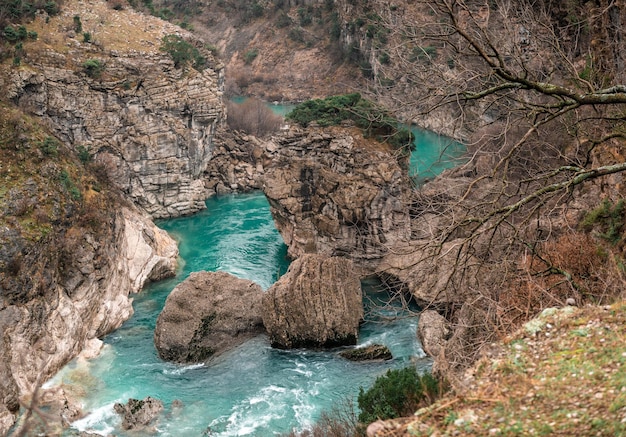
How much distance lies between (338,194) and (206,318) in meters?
11.4

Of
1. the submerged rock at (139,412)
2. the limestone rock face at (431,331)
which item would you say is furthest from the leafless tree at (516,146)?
the submerged rock at (139,412)

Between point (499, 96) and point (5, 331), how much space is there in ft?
63.8

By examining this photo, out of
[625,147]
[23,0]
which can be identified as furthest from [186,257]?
[625,147]

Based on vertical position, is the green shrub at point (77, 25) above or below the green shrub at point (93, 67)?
above

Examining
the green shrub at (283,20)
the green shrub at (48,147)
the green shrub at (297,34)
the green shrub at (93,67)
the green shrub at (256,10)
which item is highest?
the green shrub at (256,10)

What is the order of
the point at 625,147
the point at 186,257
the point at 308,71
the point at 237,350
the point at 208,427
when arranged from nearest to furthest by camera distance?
the point at 625,147 < the point at 208,427 < the point at 237,350 < the point at 186,257 < the point at 308,71

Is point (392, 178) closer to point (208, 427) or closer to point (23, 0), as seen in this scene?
point (208, 427)

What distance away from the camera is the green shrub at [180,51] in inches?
1779

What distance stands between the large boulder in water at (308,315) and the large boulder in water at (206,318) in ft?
4.27

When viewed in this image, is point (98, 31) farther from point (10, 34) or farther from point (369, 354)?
point (369, 354)

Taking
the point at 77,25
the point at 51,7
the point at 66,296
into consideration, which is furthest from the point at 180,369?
the point at 51,7

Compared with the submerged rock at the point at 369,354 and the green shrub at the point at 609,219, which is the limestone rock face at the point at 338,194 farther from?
the green shrub at the point at 609,219

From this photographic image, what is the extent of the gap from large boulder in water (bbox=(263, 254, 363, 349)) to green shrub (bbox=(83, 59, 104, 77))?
22.2 meters

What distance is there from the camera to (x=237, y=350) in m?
26.7
